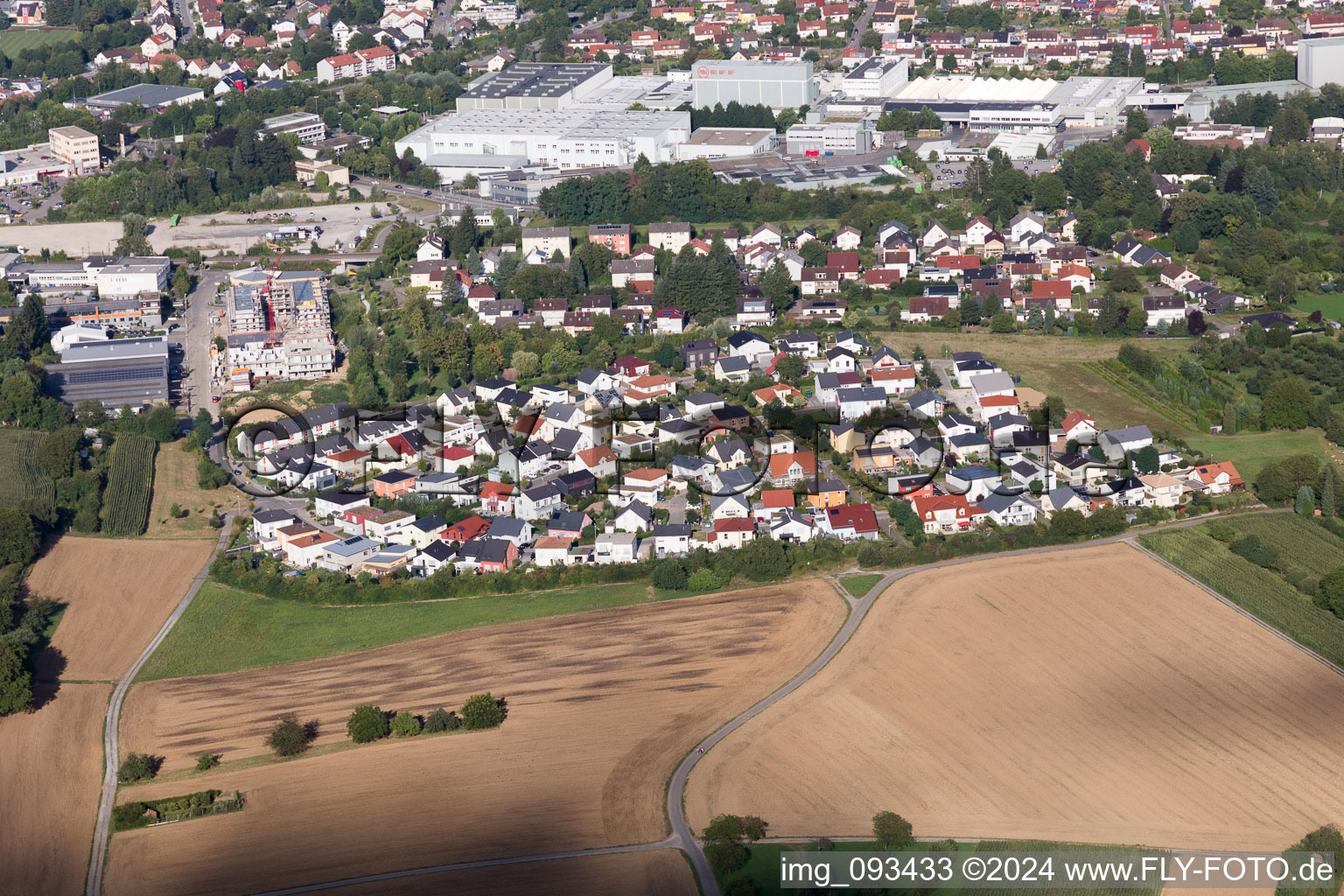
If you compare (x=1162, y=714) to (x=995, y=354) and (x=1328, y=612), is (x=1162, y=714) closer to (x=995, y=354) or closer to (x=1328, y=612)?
(x=1328, y=612)

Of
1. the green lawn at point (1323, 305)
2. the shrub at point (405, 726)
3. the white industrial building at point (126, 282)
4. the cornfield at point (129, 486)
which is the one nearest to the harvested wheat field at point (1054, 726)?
the shrub at point (405, 726)

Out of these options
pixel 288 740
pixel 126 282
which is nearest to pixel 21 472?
pixel 126 282

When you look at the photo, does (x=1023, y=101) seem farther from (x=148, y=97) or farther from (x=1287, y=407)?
(x=148, y=97)

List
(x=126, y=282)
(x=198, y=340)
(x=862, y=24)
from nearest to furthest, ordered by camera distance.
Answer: (x=198, y=340)
(x=126, y=282)
(x=862, y=24)

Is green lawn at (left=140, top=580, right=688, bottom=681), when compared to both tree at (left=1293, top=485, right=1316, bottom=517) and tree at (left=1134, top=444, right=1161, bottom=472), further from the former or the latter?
tree at (left=1293, top=485, right=1316, bottom=517)

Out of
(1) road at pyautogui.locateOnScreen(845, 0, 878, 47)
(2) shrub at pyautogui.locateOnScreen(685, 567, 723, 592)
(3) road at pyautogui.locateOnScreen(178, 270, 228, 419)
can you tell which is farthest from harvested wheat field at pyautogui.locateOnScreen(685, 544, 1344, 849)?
(1) road at pyautogui.locateOnScreen(845, 0, 878, 47)

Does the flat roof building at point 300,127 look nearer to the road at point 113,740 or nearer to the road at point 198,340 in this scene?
the road at point 198,340

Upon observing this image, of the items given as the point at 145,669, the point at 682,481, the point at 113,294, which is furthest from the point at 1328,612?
the point at 113,294
